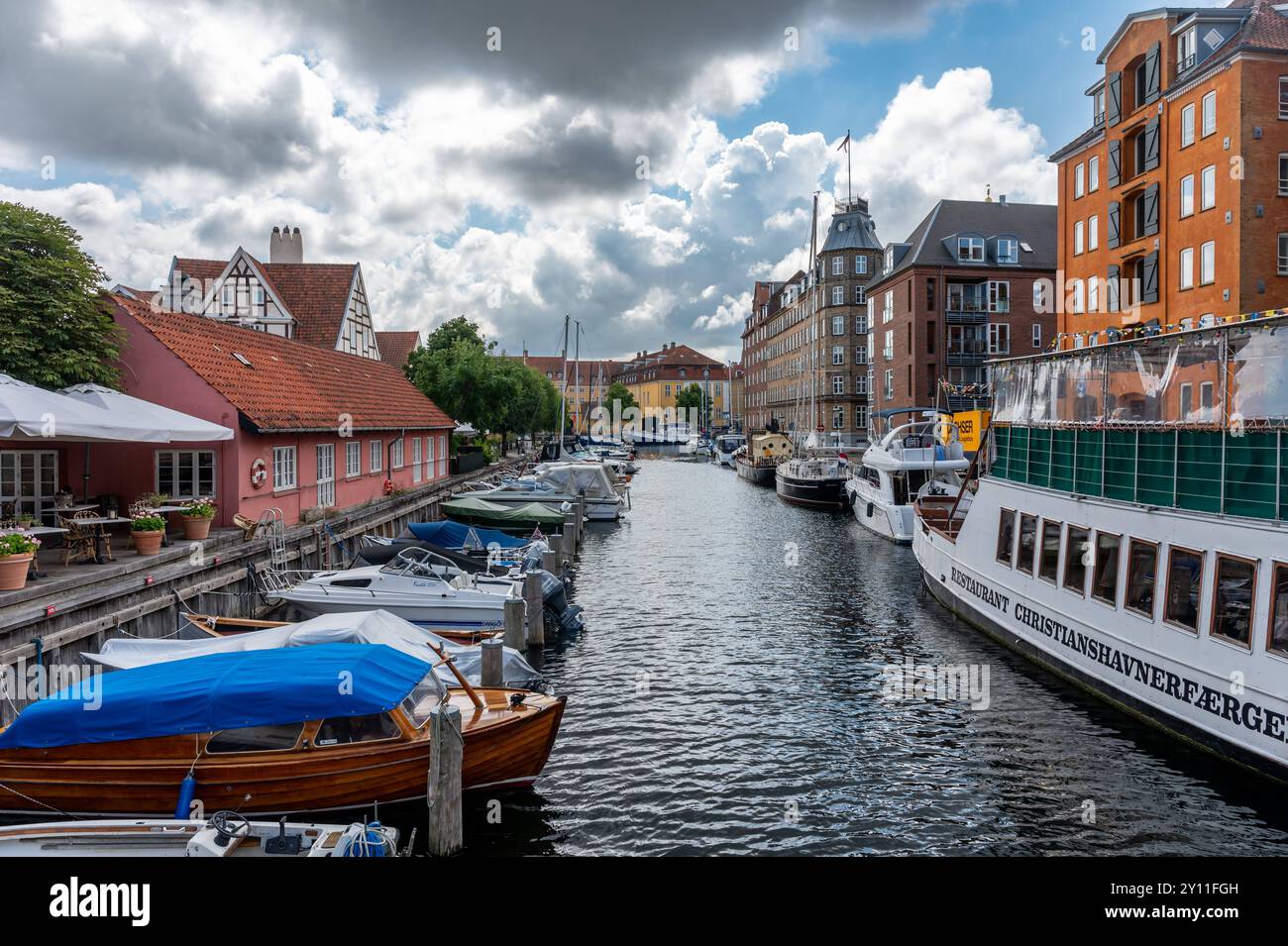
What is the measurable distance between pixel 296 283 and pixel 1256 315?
157 ft

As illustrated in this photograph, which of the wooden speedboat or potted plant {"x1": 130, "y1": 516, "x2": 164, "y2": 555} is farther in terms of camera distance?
potted plant {"x1": 130, "y1": 516, "x2": 164, "y2": 555}

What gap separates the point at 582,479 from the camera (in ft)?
152

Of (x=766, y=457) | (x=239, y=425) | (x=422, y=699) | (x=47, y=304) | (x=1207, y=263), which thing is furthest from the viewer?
(x=766, y=457)

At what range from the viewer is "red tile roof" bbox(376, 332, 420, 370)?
8456 centimetres

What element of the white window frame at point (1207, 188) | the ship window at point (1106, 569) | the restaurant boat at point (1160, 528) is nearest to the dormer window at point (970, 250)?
the white window frame at point (1207, 188)

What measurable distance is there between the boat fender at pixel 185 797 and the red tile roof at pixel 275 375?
13.4m

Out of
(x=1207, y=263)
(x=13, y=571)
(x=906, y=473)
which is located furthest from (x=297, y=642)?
(x=1207, y=263)

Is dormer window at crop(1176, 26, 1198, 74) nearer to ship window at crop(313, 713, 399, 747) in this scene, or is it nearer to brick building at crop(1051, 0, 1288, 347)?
brick building at crop(1051, 0, 1288, 347)

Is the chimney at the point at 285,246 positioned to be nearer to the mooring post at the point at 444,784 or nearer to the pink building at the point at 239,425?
the pink building at the point at 239,425

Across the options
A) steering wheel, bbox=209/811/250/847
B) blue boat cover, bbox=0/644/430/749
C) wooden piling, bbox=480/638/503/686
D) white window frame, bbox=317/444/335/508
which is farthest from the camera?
white window frame, bbox=317/444/335/508

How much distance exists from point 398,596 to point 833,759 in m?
10.1

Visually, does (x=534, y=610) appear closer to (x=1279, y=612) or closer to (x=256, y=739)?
(x=256, y=739)

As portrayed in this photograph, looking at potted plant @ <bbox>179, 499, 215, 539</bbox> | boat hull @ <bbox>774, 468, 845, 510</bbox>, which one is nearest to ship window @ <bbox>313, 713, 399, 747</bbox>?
potted plant @ <bbox>179, 499, 215, 539</bbox>

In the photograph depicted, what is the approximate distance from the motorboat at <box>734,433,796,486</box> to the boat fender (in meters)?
58.5
